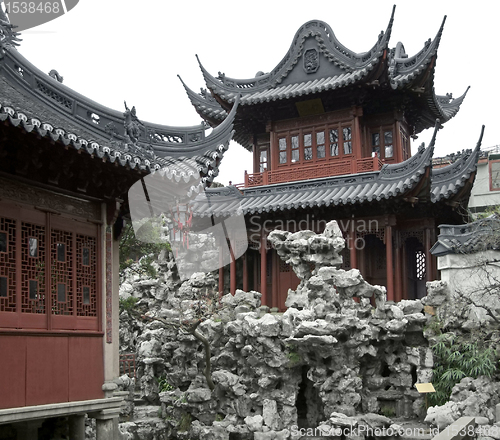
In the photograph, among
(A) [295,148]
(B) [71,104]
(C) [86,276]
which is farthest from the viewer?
(A) [295,148]

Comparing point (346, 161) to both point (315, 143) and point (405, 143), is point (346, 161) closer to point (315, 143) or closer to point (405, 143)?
point (315, 143)

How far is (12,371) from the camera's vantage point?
6.41 meters

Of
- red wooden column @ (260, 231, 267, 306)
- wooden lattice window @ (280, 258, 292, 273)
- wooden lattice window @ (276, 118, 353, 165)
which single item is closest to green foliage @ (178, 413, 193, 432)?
red wooden column @ (260, 231, 267, 306)

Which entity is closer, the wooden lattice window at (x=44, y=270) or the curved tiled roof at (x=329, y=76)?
the wooden lattice window at (x=44, y=270)

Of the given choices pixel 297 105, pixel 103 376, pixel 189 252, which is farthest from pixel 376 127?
pixel 103 376

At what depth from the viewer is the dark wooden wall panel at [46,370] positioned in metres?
6.62

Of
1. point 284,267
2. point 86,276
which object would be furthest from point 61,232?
point 284,267

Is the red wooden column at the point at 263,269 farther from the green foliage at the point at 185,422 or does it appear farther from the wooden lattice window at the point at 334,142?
the green foliage at the point at 185,422

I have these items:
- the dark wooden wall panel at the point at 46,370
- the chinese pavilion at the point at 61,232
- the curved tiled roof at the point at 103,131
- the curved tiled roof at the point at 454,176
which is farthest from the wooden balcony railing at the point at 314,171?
the dark wooden wall panel at the point at 46,370

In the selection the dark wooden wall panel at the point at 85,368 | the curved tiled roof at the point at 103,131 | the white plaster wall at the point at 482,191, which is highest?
the white plaster wall at the point at 482,191

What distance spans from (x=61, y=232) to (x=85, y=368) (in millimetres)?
1575

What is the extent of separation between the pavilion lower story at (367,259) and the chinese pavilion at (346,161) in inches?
1.2

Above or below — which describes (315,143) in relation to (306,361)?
above

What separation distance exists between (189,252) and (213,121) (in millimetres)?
4225
